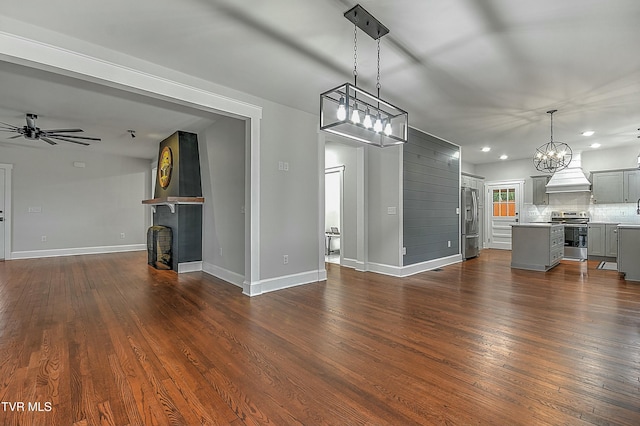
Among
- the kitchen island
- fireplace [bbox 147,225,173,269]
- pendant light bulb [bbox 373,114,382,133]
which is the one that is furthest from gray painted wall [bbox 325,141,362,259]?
fireplace [bbox 147,225,173,269]

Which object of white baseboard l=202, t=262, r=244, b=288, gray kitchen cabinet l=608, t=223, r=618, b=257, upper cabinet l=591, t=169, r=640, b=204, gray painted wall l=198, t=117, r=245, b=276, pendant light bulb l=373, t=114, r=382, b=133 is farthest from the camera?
upper cabinet l=591, t=169, r=640, b=204

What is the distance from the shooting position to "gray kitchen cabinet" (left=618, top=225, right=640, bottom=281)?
16.1 feet

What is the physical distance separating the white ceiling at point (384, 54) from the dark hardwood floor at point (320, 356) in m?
2.65

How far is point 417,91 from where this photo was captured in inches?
156

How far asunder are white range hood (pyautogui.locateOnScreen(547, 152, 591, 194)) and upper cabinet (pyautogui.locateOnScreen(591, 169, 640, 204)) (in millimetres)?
203

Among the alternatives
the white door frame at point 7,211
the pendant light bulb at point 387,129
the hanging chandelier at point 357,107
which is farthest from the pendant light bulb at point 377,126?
the white door frame at point 7,211

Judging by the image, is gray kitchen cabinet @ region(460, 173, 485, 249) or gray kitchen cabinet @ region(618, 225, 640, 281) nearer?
gray kitchen cabinet @ region(618, 225, 640, 281)

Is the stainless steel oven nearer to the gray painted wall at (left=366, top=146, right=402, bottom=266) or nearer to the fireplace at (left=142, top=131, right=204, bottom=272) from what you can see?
the gray painted wall at (left=366, top=146, right=402, bottom=266)

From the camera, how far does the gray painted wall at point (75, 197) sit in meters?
7.14

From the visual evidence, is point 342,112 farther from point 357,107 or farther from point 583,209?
point 583,209

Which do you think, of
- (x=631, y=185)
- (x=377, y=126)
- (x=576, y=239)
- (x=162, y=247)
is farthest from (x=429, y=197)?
(x=162, y=247)

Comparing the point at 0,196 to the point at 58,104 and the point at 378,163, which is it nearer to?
the point at 58,104

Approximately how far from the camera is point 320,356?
2338 mm

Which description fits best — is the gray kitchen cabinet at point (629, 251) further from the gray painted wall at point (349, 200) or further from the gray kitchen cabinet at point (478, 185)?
the gray painted wall at point (349, 200)
